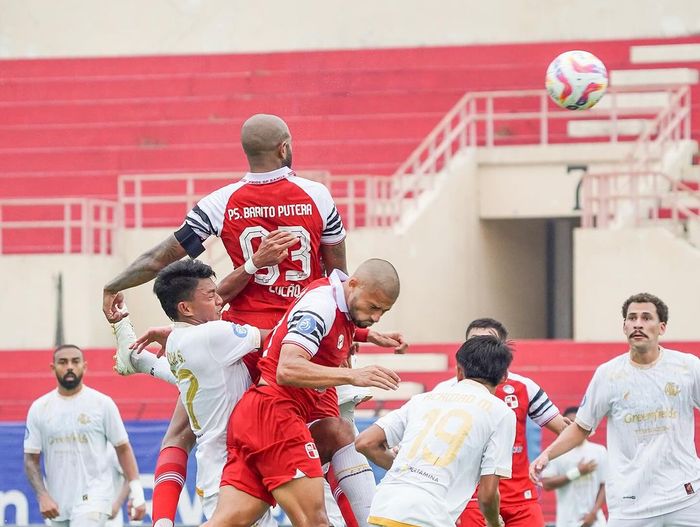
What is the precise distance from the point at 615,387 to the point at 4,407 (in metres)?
7.89

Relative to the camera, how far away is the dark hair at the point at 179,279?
8.34m

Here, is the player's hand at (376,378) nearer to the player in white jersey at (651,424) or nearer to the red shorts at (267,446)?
the red shorts at (267,446)

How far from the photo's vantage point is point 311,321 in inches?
295

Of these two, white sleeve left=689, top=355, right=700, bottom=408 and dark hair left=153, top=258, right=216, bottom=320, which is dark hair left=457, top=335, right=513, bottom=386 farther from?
white sleeve left=689, top=355, right=700, bottom=408

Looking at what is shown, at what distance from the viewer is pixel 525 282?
2138 cm

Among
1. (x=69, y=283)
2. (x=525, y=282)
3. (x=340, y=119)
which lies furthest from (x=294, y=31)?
(x=69, y=283)

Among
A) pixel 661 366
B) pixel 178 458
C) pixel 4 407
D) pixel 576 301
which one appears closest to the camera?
pixel 178 458

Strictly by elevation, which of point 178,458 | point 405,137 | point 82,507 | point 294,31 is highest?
point 294,31

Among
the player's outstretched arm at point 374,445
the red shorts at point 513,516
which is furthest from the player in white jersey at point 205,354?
the red shorts at point 513,516

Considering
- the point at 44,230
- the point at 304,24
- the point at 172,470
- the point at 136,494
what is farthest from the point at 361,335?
the point at 304,24

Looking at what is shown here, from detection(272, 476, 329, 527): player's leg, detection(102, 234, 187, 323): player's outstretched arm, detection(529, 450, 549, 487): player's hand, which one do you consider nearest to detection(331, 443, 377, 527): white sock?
detection(272, 476, 329, 527): player's leg

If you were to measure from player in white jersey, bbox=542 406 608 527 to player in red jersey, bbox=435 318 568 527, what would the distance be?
2.57 metres

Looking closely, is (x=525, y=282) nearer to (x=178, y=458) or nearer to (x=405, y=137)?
(x=405, y=137)

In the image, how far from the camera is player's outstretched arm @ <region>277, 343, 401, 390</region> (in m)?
7.29
